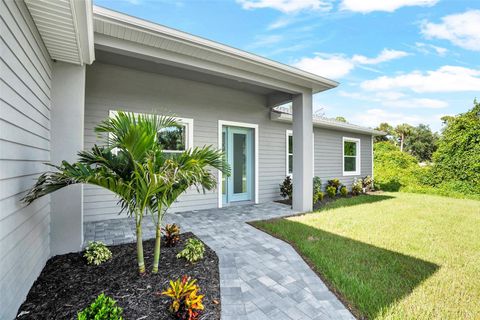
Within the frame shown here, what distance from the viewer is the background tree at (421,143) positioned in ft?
86.4

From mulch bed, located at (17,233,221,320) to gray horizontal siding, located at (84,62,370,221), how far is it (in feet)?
7.56

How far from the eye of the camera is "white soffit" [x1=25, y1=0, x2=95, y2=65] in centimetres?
204

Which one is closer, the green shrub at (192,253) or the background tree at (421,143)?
the green shrub at (192,253)

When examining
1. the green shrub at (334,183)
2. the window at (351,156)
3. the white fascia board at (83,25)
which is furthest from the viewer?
the window at (351,156)

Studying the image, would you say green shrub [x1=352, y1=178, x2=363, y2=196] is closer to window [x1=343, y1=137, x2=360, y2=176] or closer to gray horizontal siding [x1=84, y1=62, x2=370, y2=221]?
window [x1=343, y1=137, x2=360, y2=176]

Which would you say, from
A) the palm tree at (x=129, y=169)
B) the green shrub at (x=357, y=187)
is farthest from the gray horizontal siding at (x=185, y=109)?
the green shrub at (x=357, y=187)

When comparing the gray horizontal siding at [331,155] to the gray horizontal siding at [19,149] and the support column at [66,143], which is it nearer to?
the support column at [66,143]

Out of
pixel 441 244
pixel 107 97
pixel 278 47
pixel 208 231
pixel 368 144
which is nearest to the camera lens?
pixel 441 244

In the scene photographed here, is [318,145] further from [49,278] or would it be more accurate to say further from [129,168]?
[49,278]

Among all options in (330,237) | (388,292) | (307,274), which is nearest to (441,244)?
(330,237)

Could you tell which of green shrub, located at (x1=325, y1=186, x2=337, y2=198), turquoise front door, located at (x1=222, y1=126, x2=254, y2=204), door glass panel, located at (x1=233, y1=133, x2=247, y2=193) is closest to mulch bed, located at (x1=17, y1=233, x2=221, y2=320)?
turquoise front door, located at (x1=222, y1=126, x2=254, y2=204)

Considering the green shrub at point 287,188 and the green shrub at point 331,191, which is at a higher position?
the green shrub at point 287,188

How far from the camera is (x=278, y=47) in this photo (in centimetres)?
805

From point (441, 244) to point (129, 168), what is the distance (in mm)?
4935
